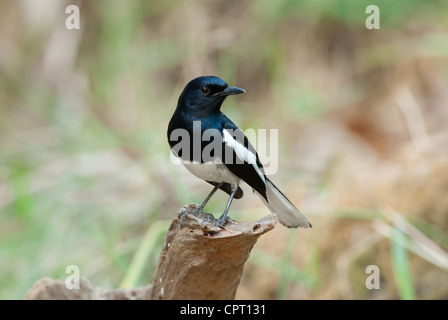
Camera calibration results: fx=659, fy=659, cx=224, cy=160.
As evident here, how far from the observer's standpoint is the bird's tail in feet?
9.00

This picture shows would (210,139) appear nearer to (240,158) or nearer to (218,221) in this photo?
(240,158)

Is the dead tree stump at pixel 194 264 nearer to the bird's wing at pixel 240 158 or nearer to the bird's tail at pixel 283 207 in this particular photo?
the bird's wing at pixel 240 158

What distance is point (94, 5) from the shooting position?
6.55 metres

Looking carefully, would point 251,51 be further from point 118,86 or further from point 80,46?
point 80,46

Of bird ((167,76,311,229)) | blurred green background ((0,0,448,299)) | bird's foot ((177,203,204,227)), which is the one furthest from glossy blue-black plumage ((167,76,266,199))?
blurred green background ((0,0,448,299))

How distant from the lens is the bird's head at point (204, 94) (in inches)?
99.6

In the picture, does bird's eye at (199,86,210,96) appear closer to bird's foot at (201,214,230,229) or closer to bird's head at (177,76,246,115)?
bird's head at (177,76,246,115)

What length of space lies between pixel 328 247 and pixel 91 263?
4.84 feet

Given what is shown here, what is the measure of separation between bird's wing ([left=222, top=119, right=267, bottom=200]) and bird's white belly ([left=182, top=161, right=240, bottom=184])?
0.09ft

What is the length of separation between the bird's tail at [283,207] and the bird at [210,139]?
0.47 feet

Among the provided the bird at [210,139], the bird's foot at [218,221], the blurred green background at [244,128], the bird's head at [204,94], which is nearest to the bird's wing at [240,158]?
the bird at [210,139]

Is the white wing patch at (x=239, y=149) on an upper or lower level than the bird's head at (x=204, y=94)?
lower

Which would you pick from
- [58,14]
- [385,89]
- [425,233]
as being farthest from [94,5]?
[425,233]

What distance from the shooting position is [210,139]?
98.8 inches
